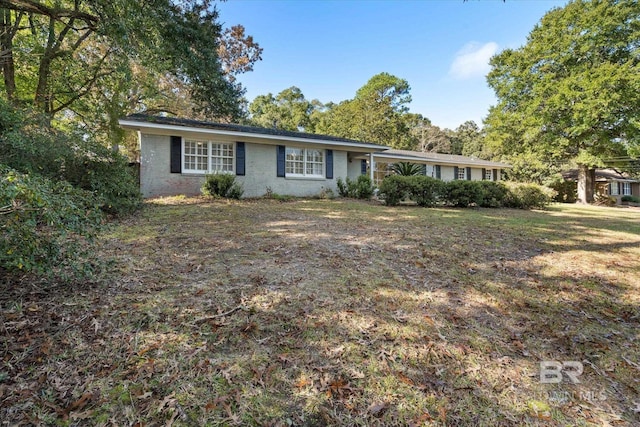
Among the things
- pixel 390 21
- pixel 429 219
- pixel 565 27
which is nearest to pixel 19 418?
pixel 429 219

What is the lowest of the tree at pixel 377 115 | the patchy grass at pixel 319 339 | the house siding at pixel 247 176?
the patchy grass at pixel 319 339

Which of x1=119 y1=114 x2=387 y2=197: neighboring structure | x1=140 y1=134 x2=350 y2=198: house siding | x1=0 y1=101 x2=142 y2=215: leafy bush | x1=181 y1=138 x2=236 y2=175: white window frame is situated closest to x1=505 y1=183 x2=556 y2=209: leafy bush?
x1=119 y1=114 x2=387 y2=197: neighboring structure

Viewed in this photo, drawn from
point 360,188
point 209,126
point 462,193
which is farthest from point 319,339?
point 360,188

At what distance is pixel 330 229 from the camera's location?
6430mm

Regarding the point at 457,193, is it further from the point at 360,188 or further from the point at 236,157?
the point at 236,157

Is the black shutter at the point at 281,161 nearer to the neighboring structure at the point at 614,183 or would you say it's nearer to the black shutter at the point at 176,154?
the black shutter at the point at 176,154

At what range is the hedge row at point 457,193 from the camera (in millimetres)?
11391

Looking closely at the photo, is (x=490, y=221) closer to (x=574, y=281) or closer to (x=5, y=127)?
(x=574, y=281)

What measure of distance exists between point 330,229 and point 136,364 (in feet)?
A: 15.0

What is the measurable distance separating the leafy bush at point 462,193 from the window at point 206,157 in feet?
29.0

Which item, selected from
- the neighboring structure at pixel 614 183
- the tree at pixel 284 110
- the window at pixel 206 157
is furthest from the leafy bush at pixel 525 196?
the tree at pixel 284 110

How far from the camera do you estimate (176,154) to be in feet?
37.4

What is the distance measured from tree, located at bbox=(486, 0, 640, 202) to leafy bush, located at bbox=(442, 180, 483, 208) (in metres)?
13.1

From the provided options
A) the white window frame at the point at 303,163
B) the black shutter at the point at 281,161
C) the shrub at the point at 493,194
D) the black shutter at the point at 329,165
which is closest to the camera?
the shrub at the point at 493,194
